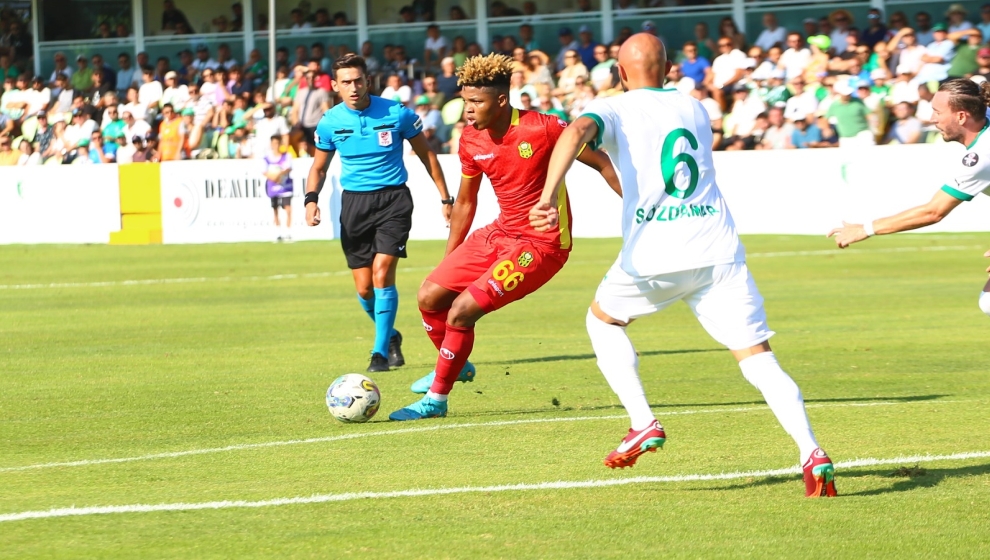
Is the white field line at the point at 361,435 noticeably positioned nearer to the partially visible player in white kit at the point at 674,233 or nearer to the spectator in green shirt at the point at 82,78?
the partially visible player in white kit at the point at 674,233

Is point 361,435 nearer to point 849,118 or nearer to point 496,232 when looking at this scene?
point 496,232

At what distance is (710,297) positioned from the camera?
6203 millimetres

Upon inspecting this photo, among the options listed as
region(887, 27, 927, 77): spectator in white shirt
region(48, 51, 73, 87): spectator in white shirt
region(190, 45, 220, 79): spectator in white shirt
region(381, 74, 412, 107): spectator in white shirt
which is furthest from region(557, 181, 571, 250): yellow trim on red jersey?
region(48, 51, 73, 87): spectator in white shirt

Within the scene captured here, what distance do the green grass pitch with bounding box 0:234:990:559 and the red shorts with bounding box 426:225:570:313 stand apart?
763mm

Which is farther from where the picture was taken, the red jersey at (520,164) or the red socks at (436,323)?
the red socks at (436,323)

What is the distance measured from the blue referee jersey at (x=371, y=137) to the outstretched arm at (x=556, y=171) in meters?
5.25

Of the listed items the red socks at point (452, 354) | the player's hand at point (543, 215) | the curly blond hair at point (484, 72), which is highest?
the curly blond hair at point (484, 72)

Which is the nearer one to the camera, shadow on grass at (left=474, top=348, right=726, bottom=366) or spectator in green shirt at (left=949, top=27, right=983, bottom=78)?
shadow on grass at (left=474, top=348, right=726, bottom=366)

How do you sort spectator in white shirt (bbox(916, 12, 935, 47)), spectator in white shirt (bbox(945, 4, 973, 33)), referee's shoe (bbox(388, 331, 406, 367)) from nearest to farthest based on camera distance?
referee's shoe (bbox(388, 331, 406, 367)) → spectator in white shirt (bbox(945, 4, 973, 33)) → spectator in white shirt (bbox(916, 12, 935, 47))

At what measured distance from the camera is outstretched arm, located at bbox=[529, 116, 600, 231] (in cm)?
571

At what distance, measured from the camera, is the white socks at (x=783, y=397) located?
5.94m

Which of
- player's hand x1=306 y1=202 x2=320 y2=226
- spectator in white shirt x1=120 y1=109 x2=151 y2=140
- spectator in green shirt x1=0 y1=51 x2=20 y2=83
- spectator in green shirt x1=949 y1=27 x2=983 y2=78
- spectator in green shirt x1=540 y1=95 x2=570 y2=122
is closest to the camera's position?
player's hand x1=306 y1=202 x2=320 y2=226

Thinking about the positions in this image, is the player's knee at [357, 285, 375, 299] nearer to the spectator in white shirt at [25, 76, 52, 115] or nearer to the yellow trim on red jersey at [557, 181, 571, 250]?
the yellow trim on red jersey at [557, 181, 571, 250]

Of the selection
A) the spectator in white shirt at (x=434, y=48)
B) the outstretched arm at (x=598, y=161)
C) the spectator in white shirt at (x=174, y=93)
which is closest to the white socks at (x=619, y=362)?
the outstretched arm at (x=598, y=161)
